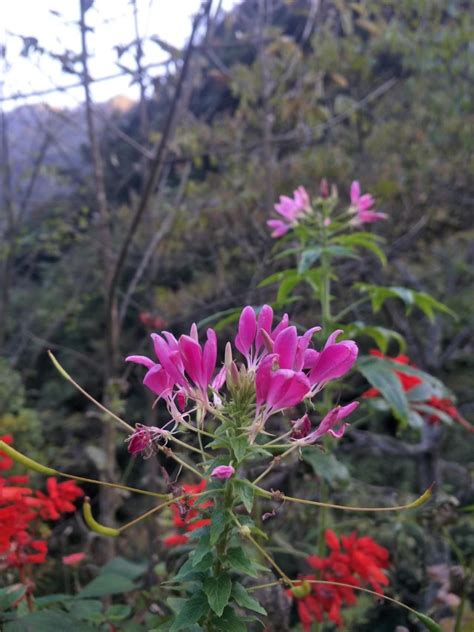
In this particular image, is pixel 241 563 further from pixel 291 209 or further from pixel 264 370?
pixel 291 209

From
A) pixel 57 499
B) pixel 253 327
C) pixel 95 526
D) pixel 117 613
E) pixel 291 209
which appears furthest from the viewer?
pixel 291 209

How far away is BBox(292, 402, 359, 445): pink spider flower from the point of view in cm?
63

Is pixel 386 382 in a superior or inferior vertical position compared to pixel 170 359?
inferior

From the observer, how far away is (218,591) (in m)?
0.60

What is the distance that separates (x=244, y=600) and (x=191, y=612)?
6cm

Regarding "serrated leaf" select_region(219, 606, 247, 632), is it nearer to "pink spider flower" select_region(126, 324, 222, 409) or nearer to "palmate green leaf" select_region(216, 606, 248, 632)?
"palmate green leaf" select_region(216, 606, 248, 632)

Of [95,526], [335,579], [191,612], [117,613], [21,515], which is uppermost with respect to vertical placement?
[95,526]

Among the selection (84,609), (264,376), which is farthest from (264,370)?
(84,609)

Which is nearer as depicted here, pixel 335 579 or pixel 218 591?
pixel 218 591

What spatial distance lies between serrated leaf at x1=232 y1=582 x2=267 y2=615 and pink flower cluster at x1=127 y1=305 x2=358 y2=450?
0.57ft

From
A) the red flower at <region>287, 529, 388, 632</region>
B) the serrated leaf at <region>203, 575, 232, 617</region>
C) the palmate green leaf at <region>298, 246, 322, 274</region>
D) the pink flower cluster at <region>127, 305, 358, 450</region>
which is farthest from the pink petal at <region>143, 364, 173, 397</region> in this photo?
the red flower at <region>287, 529, 388, 632</region>

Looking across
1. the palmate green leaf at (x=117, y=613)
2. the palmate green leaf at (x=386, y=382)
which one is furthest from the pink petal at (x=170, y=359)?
the palmate green leaf at (x=386, y=382)

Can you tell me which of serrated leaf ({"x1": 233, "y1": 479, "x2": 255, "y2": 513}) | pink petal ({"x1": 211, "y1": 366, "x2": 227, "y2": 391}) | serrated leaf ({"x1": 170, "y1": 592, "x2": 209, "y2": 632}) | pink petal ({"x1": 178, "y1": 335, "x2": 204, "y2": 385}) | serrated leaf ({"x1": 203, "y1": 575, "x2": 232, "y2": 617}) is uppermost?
pink petal ({"x1": 178, "y1": 335, "x2": 204, "y2": 385})

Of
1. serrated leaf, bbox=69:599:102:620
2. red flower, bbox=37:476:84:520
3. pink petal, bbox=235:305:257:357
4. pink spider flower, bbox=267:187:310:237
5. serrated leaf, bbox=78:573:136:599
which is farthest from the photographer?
pink spider flower, bbox=267:187:310:237
